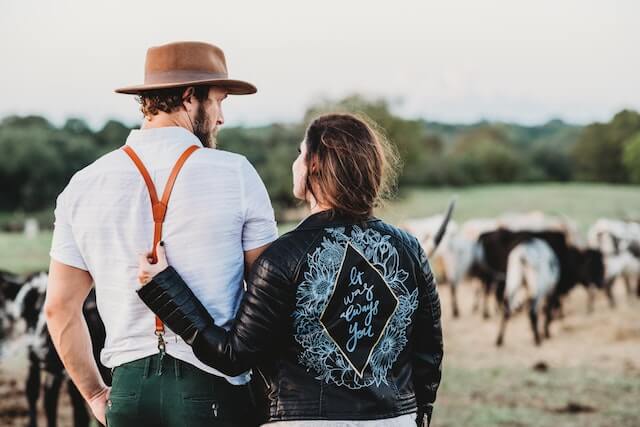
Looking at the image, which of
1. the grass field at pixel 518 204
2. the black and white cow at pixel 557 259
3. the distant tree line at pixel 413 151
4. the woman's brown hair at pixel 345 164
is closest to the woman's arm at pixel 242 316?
the woman's brown hair at pixel 345 164

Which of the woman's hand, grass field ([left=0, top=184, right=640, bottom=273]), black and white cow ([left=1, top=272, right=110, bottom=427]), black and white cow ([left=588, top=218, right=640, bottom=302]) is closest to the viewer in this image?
the woman's hand

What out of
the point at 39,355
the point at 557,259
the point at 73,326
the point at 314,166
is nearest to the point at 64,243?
the point at 73,326

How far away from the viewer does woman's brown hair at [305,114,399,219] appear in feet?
6.25

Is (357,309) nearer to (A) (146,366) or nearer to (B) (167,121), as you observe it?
(A) (146,366)

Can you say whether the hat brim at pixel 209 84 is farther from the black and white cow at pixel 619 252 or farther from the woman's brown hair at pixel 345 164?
the black and white cow at pixel 619 252

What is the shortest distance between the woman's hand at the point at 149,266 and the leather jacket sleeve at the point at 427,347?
67 centimetres

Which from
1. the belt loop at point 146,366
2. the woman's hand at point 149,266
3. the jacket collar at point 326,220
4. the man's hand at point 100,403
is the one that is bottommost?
the man's hand at point 100,403

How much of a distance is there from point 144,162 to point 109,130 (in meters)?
19.3

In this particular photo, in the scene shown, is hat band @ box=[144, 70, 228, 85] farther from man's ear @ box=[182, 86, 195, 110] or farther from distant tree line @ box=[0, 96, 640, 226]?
distant tree line @ box=[0, 96, 640, 226]

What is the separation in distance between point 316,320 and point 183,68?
77cm

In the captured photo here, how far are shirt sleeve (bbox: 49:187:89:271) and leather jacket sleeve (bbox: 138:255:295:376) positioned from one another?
0.25 m

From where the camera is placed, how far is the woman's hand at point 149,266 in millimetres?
1826

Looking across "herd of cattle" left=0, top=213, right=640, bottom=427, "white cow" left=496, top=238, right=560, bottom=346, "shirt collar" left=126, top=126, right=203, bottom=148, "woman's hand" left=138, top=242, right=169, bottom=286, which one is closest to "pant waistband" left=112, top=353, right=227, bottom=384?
"woman's hand" left=138, top=242, right=169, bottom=286

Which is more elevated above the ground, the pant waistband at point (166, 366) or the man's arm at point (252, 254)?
the man's arm at point (252, 254)
